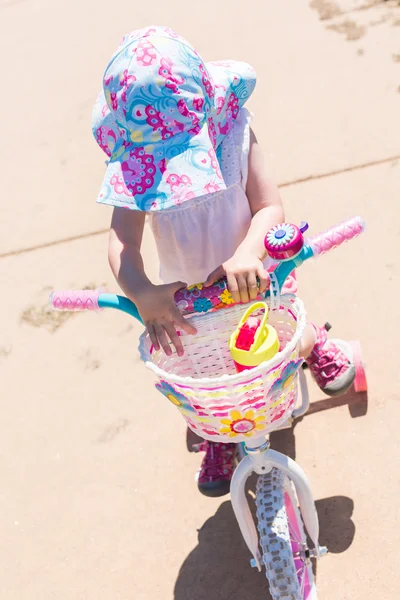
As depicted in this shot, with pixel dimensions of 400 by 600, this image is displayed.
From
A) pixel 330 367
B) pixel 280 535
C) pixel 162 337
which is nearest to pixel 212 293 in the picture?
pixel 162 337

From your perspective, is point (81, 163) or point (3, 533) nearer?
point (3, 533)

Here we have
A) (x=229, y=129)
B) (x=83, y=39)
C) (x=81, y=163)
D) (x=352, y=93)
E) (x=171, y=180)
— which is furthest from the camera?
(x=83, y=39)

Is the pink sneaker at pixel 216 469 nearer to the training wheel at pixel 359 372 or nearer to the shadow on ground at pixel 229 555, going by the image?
the shadow on ground at pixel 229 555

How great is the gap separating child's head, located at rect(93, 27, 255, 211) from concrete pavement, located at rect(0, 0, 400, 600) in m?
1.17

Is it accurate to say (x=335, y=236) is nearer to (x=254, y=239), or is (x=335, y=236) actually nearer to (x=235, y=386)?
(x=254, y=239)

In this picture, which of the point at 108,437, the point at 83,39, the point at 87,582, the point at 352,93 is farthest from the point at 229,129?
the point at 83,39

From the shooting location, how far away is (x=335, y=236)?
5.31 feet

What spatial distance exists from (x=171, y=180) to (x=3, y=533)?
155 cm

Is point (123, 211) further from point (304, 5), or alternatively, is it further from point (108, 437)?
point (304, 5)

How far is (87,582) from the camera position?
2.36 metres

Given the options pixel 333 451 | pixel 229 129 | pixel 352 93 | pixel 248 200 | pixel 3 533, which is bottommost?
pixel 3 533

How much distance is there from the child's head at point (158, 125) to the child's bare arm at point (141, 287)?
0.21m

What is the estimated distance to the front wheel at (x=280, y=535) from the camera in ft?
5.90

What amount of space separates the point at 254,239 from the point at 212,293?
0.26m
